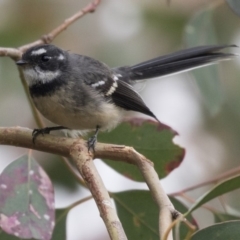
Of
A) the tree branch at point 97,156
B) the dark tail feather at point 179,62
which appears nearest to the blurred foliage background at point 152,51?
the dark tail feather at point 179,62

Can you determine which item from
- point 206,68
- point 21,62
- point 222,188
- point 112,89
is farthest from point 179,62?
point 222,188

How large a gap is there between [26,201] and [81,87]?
610 millimetres

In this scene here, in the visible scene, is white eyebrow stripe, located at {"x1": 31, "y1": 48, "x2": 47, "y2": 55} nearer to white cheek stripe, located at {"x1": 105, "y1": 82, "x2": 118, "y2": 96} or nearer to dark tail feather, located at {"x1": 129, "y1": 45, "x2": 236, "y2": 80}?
white cheek stripe, located at {"x1": 105, "y1": 82, "x2": 118, "y2": 96}

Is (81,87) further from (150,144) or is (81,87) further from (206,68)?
(206,68)

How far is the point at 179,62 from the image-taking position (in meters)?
2.76

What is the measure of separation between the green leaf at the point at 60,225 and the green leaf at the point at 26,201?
0.16 metres

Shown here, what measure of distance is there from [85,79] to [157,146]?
0.49 metres

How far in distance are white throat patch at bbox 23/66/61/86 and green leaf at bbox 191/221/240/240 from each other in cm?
111

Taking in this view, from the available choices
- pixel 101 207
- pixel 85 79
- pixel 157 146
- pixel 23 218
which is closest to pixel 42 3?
pixel 85 79

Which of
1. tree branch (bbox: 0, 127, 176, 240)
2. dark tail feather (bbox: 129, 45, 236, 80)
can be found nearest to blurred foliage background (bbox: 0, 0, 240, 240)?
dark tail feather (bbox: 129, 45, 236, 80)

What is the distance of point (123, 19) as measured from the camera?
3.51 m

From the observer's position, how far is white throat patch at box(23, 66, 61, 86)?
7.61 ft

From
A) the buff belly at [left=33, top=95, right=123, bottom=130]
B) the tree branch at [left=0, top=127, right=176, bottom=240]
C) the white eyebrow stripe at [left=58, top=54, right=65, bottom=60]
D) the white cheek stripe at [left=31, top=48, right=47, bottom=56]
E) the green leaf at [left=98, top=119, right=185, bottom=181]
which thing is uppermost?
the white eyebrow stripe at [left=58, top=54, right=65, bottom=60]

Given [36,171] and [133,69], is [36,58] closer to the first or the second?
[36,171]
